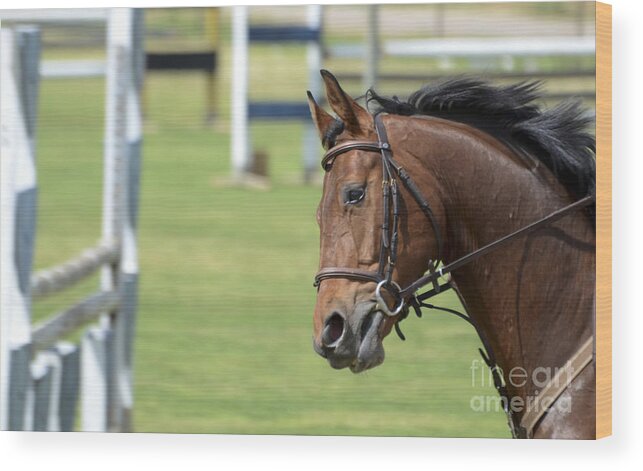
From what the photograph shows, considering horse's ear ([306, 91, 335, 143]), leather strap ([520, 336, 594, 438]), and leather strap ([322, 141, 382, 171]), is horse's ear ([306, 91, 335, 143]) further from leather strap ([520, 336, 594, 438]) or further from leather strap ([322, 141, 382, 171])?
leather strap ([520, 336, 594, 438])

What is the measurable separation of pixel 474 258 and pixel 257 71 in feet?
4.04

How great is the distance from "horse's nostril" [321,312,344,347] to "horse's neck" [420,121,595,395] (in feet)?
1.05

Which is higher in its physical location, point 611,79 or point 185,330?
point 611,79

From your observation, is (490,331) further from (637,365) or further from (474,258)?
(637,365)

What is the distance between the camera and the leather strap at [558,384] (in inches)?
97.0

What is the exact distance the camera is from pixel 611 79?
2982mm

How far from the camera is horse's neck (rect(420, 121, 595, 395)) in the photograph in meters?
2.46

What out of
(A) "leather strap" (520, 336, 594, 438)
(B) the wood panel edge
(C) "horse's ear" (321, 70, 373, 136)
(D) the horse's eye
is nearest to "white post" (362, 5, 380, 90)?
(B) the wood panel edge

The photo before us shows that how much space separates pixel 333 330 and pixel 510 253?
474 mm

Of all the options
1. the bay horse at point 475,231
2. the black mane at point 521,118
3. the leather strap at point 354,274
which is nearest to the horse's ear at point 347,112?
the bay horse at point 475,231

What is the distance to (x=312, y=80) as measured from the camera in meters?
3.33

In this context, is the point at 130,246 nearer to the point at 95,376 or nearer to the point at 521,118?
the point at 95,376

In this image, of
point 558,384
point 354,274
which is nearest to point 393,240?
point 354,274

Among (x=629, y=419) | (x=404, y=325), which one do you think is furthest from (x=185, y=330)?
(x=629, y=419)
